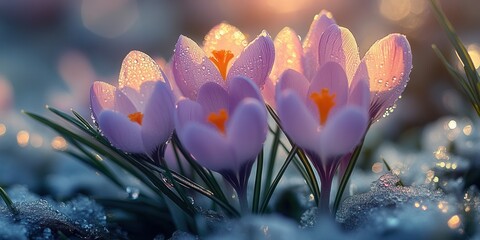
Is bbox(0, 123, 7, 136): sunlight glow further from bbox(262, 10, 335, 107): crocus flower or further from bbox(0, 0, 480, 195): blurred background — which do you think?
bbox(262, 10, 335, 107): crocus flower

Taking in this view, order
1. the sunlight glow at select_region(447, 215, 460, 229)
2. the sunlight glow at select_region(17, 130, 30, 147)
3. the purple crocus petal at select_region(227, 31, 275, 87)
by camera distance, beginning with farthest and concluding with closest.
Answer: the sunlight glow at select_region(17, 130, 30, 147) → the purple crocus petal at select_region(227, 31, 275, 87) → the sunlight glow at select_region(447, 215, 460, 229)

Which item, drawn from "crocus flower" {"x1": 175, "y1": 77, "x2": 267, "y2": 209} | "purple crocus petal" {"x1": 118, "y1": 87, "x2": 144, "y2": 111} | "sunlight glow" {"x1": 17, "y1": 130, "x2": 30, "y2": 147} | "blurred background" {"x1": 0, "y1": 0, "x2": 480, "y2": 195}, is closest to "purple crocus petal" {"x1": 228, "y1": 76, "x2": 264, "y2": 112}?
"crocus flower" {"x1": 175, "y1": 77, "x2": 267, "y2": 209}

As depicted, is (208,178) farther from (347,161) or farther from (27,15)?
(27,15)

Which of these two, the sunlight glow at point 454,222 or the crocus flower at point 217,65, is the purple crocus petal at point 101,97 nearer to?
the crocus flower at point 217,65

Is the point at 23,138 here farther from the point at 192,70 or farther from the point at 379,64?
the point at 379,64

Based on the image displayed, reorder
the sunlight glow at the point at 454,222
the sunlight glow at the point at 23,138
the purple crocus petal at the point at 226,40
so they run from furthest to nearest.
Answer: the sunlight glow at the point at 23,138 < the purple crocus petal at the point at 226,40 < the sunlight glow at the point at 454,222

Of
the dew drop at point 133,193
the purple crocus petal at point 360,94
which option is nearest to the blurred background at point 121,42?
the dew drop at point 133,193
